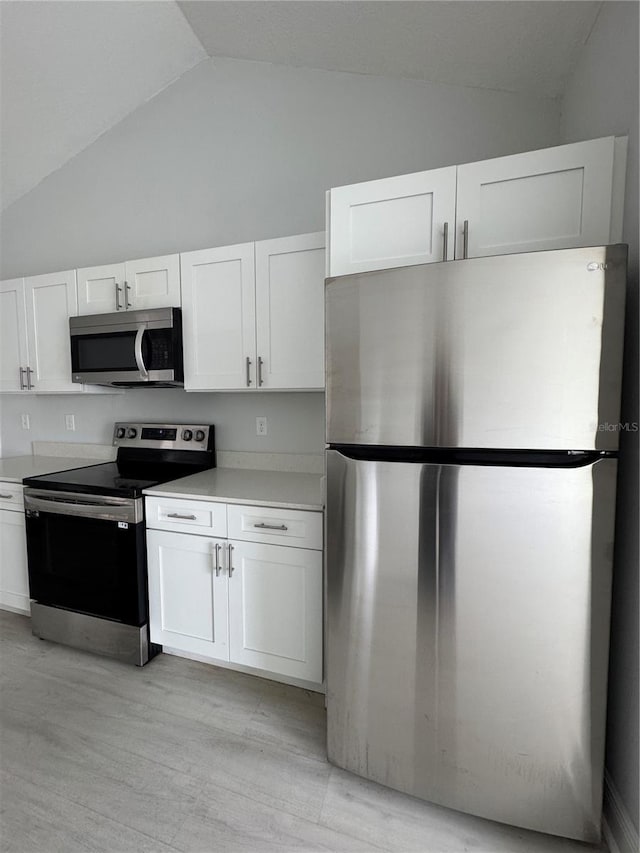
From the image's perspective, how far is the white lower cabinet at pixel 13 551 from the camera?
7.89 ft

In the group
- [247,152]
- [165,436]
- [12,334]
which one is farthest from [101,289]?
[247,152]

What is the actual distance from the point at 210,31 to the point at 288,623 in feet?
9.73

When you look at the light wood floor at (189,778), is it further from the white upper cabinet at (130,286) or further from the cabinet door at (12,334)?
the white upper cabinet at (130,286)

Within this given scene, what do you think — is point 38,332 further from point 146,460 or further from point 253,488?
point 253,488

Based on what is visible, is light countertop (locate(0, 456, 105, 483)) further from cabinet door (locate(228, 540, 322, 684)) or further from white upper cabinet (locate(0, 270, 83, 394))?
cabinet door (locate(228, 540, 322, 684))

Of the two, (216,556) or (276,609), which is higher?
(216,556)

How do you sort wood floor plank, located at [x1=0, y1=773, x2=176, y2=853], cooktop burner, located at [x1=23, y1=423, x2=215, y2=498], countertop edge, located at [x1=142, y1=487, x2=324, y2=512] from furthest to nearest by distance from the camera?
cooktop burner, located at [x1=23, y1=423, x2=215, y2=498]
countertop edge, located at [x1=142, y1=487, x2=324, y2=512]
wood floor plank, located at [x1=0, y1=773, x2=176, y2=853]

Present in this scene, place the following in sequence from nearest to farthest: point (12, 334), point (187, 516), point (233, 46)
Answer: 1. point (187, 516)
2. point (233, 46)
3. point (12, 334)

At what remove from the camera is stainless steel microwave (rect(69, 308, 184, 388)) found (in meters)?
2.20

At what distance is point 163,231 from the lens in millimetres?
2570

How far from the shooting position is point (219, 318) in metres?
2.16

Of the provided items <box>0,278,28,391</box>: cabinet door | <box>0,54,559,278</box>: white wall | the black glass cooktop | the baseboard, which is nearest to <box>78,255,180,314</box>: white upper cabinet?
<box>0,54,559,278</box>: white wall

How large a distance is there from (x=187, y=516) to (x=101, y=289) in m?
1.47

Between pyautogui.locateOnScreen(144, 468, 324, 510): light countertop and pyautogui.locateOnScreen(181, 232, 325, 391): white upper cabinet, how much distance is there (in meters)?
0.49
